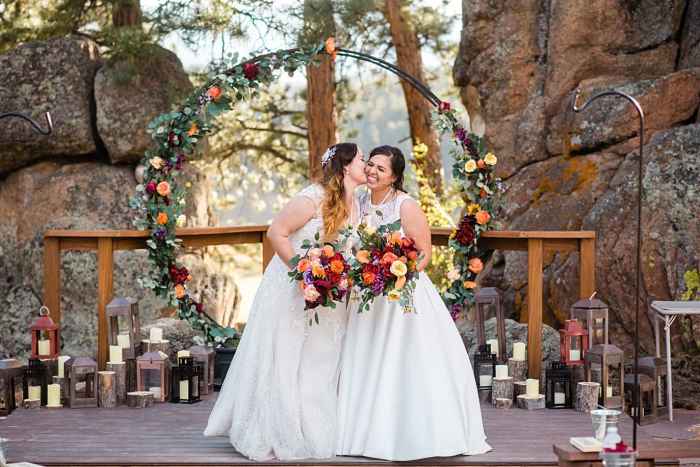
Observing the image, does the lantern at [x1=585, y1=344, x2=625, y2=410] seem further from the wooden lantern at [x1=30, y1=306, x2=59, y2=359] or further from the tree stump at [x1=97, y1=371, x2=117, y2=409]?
the wooden lantern at [x1=30, y1=306, x2=59, y2=359]

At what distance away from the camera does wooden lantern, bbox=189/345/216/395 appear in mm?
7562

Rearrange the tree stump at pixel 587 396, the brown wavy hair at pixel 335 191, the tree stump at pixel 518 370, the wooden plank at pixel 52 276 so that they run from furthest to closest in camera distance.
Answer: the wooden plank at pixel 52 276 < the tree stump at pixel 518 370 < the tree stump at pixel 587 396 < the brown wavy hair at pixel 335 191

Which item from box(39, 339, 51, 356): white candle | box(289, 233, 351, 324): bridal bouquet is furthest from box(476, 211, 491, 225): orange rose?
box(39, 339, 51, 356): white candle

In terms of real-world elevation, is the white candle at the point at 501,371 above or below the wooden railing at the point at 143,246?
below

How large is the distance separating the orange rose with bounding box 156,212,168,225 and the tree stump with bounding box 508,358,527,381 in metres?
2.67

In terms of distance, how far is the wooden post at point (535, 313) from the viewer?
740 cm

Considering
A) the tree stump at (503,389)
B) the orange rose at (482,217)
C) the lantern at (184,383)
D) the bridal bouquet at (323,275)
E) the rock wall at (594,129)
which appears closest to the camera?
the bridal bouquet at (323,275)

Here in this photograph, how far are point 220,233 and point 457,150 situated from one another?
1.90 metres

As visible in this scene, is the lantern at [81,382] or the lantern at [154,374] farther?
the lantern at [154,374]

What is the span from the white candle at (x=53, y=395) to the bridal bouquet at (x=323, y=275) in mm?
2520

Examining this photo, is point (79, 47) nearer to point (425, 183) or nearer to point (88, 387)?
point (425, 183)

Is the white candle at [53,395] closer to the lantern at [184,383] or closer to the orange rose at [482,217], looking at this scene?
the lantern at [184,383]

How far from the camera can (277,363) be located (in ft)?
18.4

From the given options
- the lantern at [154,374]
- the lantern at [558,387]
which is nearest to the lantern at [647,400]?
the lantern at [558,387]
